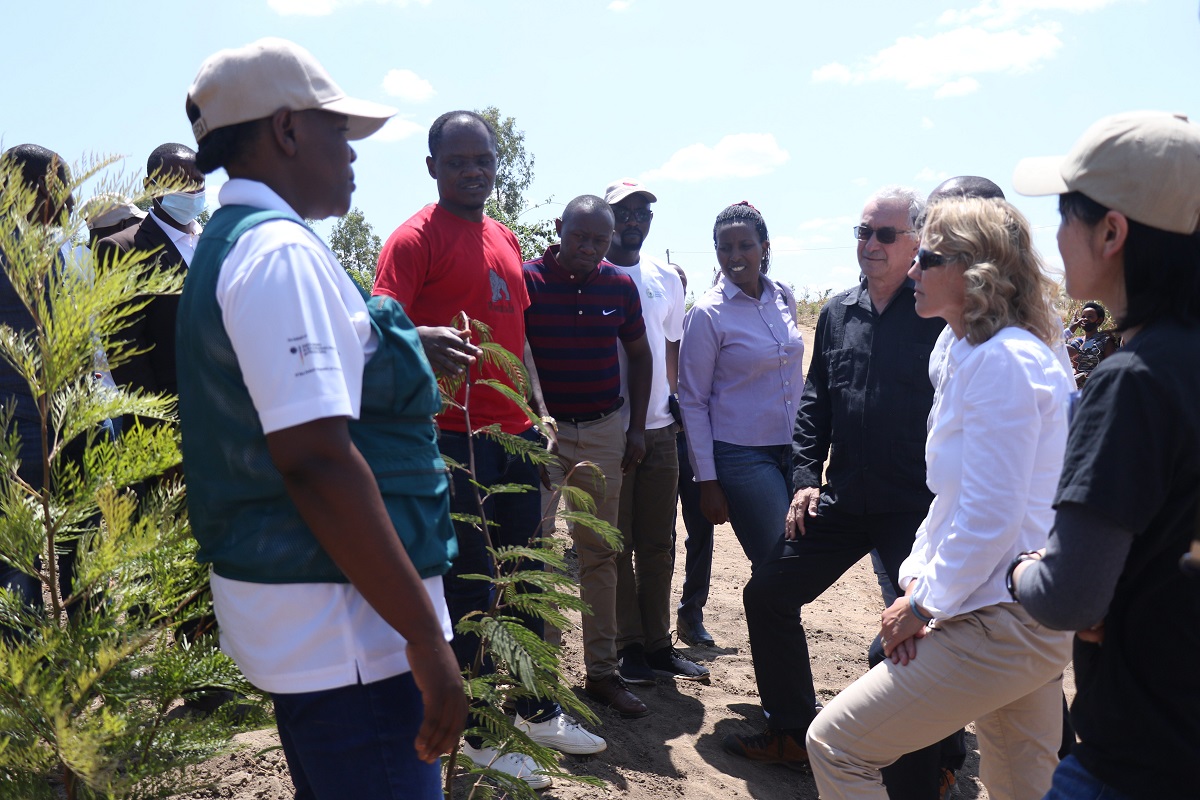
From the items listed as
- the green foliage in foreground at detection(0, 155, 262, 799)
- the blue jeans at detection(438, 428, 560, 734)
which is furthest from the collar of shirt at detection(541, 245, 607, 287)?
the green foliage in foreground at detection(0, 155, 262, 799)

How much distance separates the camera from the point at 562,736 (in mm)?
4281

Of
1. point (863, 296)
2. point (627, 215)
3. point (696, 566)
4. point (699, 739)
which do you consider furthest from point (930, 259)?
point (696, 566)

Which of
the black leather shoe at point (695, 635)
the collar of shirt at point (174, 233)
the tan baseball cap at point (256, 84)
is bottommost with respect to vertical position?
the black leather shoe at point (695, 635)

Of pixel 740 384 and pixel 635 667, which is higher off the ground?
pixel 740 384

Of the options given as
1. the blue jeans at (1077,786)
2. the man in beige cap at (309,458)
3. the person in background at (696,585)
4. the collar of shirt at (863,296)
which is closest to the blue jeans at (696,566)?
the person in background at (696,585)

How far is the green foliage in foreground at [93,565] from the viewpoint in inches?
79.7

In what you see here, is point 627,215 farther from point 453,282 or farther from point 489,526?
point 489,526

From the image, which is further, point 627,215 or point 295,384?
point 627,215

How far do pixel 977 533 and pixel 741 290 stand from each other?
263 cm

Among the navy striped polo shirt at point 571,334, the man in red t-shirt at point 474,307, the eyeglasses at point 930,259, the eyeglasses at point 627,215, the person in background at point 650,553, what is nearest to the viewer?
the eyeglasses at point 930,259

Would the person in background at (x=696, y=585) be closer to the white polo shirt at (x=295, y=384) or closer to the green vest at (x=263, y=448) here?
the green vest at (x=263, y=448)

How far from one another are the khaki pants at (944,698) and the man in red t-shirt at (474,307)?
126cm

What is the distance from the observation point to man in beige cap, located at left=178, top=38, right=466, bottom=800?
166 cm

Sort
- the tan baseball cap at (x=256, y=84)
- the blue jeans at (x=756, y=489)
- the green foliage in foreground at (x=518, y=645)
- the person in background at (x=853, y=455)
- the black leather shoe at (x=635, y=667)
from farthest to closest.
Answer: the black leather shoe at (x=635, y=667)
the blue jeans at (x=756, y=489)
the person in background at (x=853, y=455)
the green foliage in foreground at (x=518, y=645)
the tan baseball cap at (x=256, y=84)
